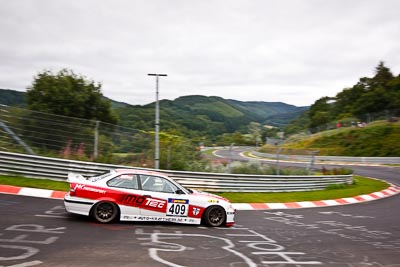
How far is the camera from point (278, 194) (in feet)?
54.6

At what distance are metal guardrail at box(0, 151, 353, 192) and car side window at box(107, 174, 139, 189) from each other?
458 centimetres

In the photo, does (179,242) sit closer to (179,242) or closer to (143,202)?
(179,242)

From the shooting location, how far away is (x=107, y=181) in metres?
8.70

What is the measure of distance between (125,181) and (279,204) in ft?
24.8

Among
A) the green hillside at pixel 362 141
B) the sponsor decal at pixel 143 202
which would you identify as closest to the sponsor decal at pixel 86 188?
the sponsor decal at pixel 143 202

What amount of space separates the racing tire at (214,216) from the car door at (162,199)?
0.56 metres

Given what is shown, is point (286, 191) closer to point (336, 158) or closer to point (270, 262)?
point (270, 262)

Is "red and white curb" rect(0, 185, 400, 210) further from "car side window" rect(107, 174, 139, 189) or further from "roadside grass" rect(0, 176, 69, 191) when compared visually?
"car side window" rect(107, 174, 139, 189)

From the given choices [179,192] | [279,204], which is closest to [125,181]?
[179,192]

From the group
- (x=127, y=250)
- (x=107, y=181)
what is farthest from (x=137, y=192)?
(x=127, y=250)

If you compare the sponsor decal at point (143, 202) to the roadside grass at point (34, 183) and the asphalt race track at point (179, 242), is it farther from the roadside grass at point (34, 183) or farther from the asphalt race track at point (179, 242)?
the roadside grass at point (34, 183)

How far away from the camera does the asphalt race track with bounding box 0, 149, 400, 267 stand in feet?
20.1

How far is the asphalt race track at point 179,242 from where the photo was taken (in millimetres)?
6133

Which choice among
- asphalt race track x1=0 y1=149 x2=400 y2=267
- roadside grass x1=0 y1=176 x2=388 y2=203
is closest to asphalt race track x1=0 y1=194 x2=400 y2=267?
asphalt race track x1=0 y1=149 x2=400 y2=267
